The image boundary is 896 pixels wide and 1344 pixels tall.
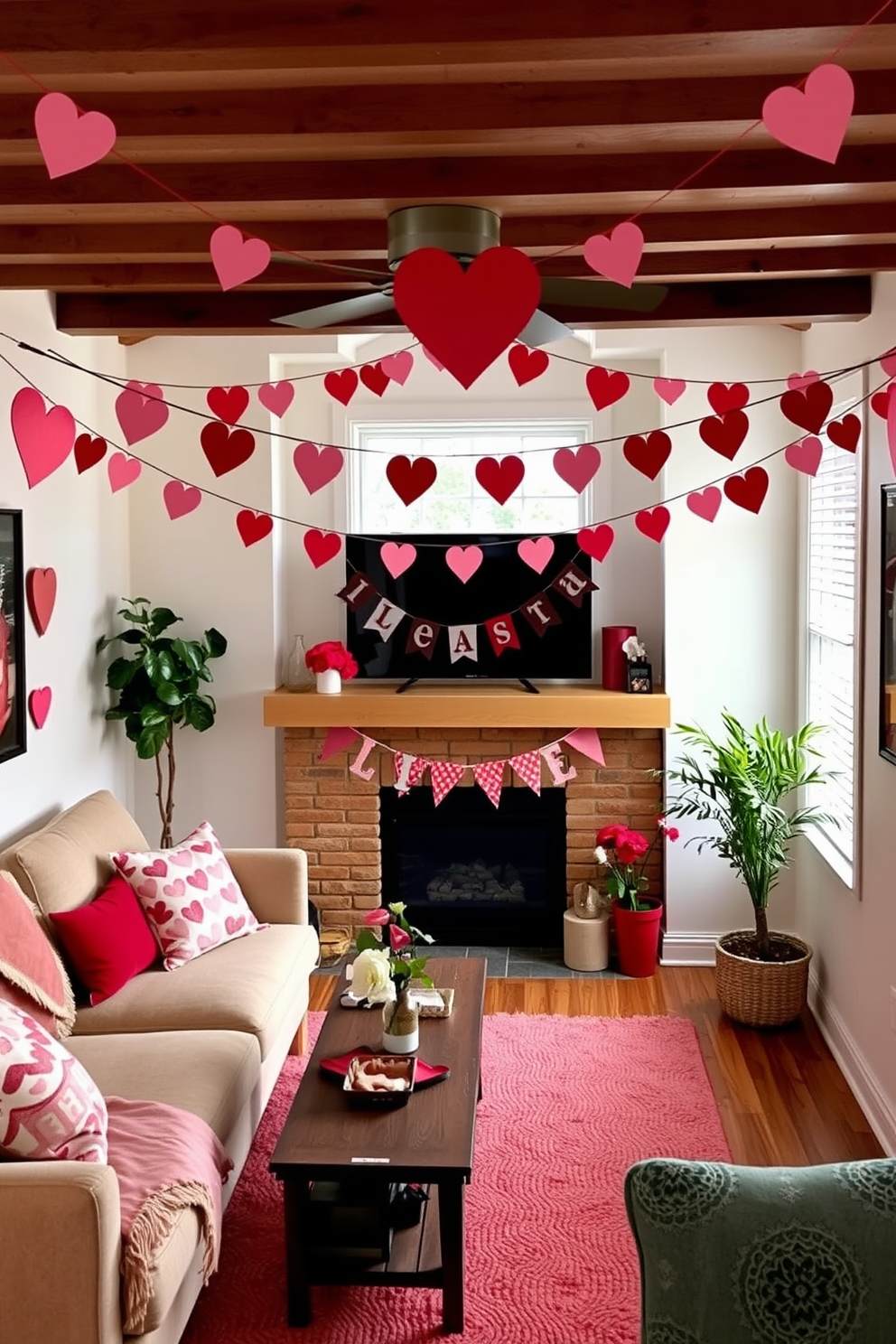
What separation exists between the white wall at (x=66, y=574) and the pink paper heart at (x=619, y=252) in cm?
229

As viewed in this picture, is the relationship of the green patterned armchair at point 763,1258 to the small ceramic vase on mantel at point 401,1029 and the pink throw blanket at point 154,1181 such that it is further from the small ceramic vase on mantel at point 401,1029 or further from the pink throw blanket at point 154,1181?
the small ceramic vase on mantel at point 401,1029

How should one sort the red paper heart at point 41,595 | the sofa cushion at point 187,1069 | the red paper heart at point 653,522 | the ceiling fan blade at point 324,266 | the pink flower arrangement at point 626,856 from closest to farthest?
1. the ceiling fan blade at point 324,266
2. the sofa cushion at point 187,1069
3. the red paper heart at point 653,522
4. the red paper heart at point 41,595
5. the pink flower arrangement at point 626,856

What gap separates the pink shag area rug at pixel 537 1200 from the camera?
2883mm

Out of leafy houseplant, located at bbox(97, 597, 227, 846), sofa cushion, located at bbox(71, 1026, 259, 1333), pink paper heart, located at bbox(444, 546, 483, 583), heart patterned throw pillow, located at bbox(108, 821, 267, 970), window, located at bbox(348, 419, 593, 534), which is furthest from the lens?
window, located at bbox(348, 419, 593, 534)

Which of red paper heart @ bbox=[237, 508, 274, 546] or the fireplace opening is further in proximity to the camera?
the fireplace opening

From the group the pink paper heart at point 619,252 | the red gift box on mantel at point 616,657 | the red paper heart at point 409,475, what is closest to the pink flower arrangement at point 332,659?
the red gift box on mantel at point 616,657

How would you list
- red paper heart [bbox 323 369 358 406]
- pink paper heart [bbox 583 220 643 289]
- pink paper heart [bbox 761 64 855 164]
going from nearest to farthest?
pink paper heart [bbox 761 64 855 164]
pink paper heart [bbox 583 220 643 289]
red paper heart [bbox 323 369 358 406]

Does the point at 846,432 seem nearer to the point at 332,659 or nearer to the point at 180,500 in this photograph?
the point at 180,500

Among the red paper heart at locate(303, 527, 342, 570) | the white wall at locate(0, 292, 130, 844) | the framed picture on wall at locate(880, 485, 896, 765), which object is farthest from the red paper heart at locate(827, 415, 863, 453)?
the white wall at locate(0, 292, 130, 844)

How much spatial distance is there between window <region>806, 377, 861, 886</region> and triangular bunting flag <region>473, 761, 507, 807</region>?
3.90 feet

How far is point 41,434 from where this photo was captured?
297cm

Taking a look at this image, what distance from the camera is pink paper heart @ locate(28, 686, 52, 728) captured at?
167 inches

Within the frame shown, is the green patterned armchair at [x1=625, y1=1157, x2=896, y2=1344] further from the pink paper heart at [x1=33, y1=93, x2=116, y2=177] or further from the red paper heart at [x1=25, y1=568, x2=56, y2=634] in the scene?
the red paper heart at [x1=25, y1=568, x2=56, y2=634]

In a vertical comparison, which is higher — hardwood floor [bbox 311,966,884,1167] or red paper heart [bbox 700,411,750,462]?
red paper heart [bbox 700,411,750,462]
